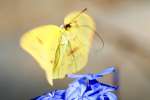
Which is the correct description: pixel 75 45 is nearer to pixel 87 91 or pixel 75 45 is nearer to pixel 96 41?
pixel 96 41

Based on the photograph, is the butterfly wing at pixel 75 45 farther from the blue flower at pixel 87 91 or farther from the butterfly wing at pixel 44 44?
the blue flower at pixel 87 91

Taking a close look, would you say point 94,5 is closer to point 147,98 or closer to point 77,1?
point 77,1

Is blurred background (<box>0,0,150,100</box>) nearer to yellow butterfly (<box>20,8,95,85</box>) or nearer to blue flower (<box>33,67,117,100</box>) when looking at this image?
yellow butterfly (<box>20,8,95,85</box>)

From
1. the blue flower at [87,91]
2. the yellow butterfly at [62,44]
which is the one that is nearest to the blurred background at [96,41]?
the yellow butterfly at [62,44]

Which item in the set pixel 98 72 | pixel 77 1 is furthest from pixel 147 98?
pixel 77 1

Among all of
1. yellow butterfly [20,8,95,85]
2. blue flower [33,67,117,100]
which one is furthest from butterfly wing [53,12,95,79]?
blue flower [33,67,117,100]
